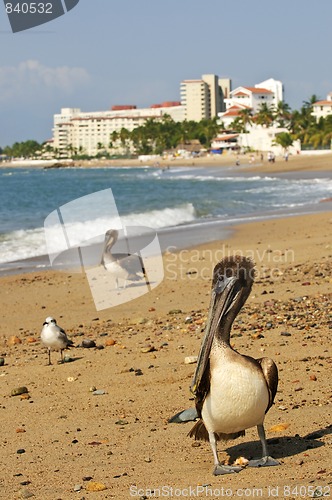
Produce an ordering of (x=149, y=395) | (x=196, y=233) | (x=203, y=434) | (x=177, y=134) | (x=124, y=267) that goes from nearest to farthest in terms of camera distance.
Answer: (x=203, y=434) → (x=149, y=395) → (x=124, y=267) → (x=196, y=233) → (x=177, y=134)

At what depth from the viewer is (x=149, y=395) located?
738cm

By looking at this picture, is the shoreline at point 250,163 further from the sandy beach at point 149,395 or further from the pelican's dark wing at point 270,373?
the pelican's dark wing at point 270,373

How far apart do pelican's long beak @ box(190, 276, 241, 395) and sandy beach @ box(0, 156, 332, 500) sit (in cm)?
66

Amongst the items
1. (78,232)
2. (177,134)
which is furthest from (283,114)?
(78,232)

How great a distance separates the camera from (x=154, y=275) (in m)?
15.5

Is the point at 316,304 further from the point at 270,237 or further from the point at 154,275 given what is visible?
the point at 270,237

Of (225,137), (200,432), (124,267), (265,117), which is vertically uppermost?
(265,117)

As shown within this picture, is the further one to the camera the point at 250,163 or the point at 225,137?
the point at 225,137

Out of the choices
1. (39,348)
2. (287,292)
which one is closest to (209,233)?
(287,292)

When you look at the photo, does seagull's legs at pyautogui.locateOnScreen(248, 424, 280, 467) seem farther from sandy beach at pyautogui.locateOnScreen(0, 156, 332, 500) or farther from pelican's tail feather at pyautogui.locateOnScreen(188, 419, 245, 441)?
pelican's tail feather at pyautogui.locateOnScreen(188, 419, 245, 441)

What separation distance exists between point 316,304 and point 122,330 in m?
2.36

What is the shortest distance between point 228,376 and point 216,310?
1.31 feet

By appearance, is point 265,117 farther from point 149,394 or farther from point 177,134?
point 149,394

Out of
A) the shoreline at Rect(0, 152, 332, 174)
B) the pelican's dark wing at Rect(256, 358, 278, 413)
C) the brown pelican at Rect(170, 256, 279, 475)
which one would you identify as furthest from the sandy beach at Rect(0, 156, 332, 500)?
the shoreline at Rect(0, 152, 332, 174)
